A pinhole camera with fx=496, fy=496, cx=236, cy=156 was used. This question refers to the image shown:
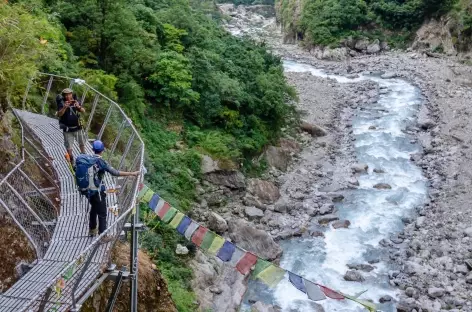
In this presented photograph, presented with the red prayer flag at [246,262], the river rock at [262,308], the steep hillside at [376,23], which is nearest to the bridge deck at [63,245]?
the red prayer flag at [246,262]

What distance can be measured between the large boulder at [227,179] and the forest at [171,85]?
64 centimetres

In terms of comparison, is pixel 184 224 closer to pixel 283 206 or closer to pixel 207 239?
pixel 207 239

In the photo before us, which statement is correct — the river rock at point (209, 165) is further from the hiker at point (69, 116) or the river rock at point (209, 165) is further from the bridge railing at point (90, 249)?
the hiker at point (69, 116)

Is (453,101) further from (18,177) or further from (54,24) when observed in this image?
(18,177)

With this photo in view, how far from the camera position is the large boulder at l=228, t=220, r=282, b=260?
1912cm

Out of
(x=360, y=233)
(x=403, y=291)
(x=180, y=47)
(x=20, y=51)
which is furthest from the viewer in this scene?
(x=180, y=47)

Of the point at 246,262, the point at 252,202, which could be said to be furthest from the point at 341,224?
the point at 246,262

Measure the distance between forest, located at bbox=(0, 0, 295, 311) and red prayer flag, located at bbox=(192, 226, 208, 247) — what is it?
4.65 metres

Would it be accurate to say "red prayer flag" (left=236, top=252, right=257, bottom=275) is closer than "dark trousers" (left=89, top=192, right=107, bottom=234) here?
No

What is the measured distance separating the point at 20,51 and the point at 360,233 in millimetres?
16134

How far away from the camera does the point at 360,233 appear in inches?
846

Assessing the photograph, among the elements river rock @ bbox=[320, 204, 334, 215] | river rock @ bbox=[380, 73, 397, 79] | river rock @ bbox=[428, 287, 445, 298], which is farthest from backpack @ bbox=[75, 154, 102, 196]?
river rock @ bbox=[380, 73, 397, 79]

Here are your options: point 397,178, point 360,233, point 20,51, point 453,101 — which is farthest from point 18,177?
point 453,101

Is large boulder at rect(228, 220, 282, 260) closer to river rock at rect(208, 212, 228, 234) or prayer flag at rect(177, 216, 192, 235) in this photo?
river rock at rect(208, 212, 228, 234)
